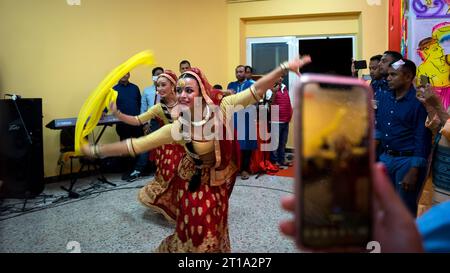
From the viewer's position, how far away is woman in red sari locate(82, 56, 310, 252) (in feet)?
4.51

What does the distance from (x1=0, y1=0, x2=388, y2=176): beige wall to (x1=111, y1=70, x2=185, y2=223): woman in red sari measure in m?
1.81

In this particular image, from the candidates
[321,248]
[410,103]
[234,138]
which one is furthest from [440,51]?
[321,248]

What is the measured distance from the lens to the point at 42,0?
3438 millimetres

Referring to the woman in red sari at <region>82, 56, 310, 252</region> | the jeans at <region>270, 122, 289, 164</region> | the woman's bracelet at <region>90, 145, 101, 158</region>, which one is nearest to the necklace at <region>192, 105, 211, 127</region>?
the woman in red sari at <region>82, 56, 310, 252</region>

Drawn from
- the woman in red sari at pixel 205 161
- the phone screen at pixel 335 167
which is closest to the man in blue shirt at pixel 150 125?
the woman in red sari at pixel 205 161

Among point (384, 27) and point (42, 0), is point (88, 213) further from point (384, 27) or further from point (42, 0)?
point (384, 27)

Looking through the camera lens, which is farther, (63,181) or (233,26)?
(233,26)

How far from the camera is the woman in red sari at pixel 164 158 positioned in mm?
2287

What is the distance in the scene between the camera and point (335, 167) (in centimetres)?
34

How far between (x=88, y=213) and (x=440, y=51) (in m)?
2.92

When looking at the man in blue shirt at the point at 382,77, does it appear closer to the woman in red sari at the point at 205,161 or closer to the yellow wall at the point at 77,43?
the woman in red sari at the point at 205,161

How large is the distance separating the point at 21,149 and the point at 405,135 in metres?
3.02

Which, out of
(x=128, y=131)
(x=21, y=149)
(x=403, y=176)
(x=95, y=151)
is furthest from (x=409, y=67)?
(x=128, y=131)

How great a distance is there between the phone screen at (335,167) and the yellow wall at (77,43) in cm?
379
